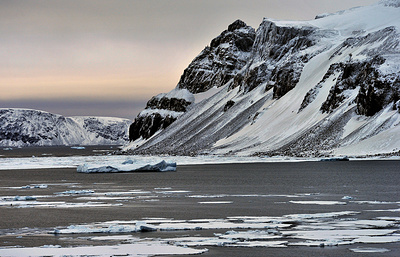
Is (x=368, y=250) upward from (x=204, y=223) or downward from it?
downward

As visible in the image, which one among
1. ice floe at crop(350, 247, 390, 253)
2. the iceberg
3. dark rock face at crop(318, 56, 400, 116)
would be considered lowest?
ice floe at crop(350, 247, 390, 253)

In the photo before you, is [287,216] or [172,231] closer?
[172,231]

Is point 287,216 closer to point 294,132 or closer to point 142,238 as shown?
Answer: point 142,238

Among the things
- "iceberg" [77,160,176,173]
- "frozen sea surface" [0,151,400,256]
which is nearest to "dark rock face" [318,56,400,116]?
"iceberg" [77,160,176,173]

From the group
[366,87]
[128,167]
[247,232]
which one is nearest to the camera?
[247,232]

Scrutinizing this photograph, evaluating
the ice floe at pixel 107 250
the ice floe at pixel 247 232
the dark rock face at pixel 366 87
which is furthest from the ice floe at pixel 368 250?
the dark rock face at pixel 366 87

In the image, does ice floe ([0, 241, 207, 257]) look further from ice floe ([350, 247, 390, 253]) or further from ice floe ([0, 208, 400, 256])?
ice floe ([350, 247, 390, 253])

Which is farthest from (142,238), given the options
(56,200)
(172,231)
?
(56,200)

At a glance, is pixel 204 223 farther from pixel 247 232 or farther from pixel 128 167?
pixel 128 167

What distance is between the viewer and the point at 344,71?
168 meters

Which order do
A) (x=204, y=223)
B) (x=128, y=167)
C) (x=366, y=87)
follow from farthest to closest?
(x=366, y=87), (x=128, y=167), (x=204, y=223)

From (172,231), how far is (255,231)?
11.3 ft

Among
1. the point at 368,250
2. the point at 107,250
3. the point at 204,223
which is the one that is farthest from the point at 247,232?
the point at 107,250

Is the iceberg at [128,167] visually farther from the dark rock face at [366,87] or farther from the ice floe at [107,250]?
the dark rock face at [366,87]
